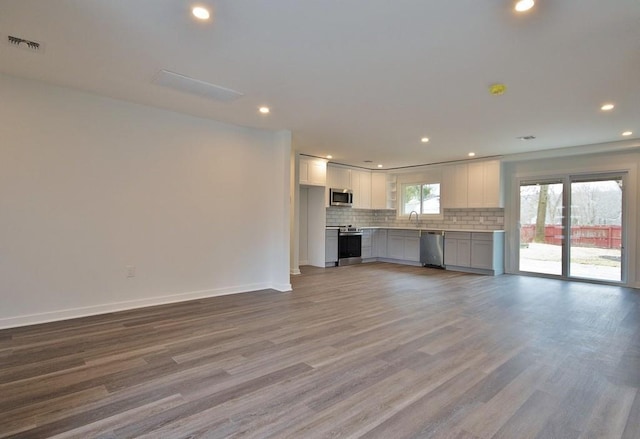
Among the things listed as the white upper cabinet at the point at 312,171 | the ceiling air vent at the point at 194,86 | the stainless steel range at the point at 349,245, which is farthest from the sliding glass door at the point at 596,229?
the ceiling air vent at the point at 194,86

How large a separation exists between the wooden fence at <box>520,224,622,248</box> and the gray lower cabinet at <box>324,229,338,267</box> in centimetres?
403

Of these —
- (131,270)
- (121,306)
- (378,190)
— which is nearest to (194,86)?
(131,270)

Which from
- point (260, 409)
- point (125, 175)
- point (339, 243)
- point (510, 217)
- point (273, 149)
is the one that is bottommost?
point (260, 409)

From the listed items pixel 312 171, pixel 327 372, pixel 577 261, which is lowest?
pixel 327 372

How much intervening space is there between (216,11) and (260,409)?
253 cm

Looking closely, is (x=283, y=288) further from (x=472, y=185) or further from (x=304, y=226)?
(x=472, y=185)

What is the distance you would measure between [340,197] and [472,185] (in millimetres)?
2967

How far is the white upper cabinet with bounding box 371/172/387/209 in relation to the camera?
893cm

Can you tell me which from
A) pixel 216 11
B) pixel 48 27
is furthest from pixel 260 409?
pixel 48 27

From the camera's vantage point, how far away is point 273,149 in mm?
5289

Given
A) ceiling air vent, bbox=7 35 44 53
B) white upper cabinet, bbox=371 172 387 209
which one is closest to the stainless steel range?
white upper cabinet, bbox=371 172 387 209

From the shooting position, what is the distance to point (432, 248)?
775 centimetres

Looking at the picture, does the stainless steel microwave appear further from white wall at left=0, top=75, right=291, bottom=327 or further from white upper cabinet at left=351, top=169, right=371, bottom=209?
white wall at left=0, top=75, right=291, bottom=327

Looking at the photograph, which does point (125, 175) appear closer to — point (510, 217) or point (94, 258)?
point (94, 258)
